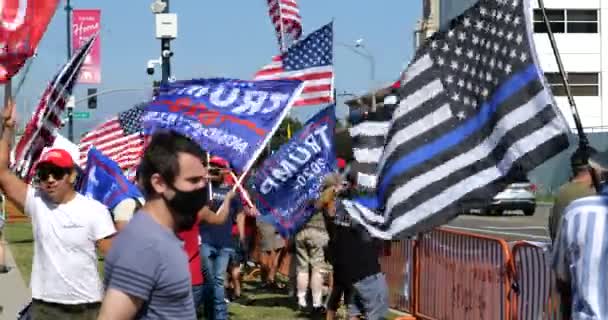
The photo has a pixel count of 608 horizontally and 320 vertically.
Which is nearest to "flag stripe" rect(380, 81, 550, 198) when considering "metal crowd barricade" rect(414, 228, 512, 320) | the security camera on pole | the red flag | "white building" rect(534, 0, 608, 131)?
the red flag

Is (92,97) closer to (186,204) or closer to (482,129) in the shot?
(482,129)

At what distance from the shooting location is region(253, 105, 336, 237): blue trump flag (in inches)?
492

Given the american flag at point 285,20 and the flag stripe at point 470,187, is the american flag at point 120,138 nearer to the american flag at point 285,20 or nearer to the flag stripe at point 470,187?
the american flag at point 285,20

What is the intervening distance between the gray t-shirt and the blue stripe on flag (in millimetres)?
2069

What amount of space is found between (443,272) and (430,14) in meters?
80.1

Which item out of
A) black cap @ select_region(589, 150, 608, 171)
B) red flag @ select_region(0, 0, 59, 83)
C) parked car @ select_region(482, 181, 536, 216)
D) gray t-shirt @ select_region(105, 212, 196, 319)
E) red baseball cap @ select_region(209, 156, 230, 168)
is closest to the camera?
gray t-shirt @ select_region(105, 212, 196, 319)

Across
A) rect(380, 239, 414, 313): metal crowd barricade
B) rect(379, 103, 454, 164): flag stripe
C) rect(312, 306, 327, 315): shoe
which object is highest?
rect(379, 103, 454, 164): flag stripe

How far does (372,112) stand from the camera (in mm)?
8219

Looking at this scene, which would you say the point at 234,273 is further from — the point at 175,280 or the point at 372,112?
the point at 175,280

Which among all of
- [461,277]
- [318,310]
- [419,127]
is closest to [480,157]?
[419,127]

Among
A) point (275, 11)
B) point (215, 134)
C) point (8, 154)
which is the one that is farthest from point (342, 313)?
point (275, 11)

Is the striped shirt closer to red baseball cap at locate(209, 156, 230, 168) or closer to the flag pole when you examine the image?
the flag pole

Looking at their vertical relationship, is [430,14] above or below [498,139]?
above

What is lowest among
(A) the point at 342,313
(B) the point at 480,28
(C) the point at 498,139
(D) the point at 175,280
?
(A) the point at 342,313
